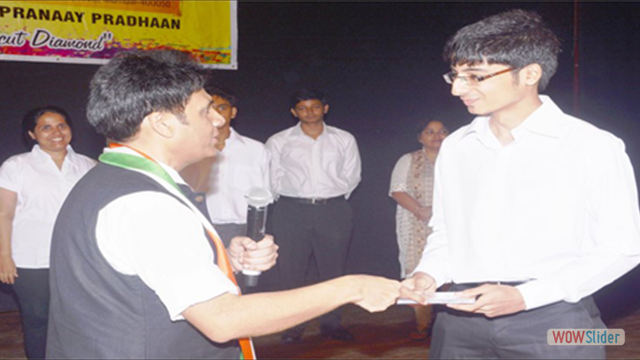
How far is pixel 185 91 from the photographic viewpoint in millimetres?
1695

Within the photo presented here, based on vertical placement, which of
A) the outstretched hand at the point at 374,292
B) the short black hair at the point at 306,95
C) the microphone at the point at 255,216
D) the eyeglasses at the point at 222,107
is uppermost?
the short black hair at the point at 306,95

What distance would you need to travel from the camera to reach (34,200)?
3.88 meters

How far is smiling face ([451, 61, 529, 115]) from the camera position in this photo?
84.1 inches

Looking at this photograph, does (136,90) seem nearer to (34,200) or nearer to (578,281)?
(578,281)

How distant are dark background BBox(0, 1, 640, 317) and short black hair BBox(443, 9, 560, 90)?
12.5 feet

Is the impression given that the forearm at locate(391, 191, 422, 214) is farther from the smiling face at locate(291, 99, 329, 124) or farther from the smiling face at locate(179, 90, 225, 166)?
the smiling face at locate(179, 90, 225, 166)

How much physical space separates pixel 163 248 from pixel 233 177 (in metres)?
3.30

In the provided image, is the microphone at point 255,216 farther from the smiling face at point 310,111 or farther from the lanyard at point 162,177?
the smiling face at point 310,111

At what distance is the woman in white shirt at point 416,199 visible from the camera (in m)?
4.86

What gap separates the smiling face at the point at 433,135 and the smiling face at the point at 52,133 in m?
2.55

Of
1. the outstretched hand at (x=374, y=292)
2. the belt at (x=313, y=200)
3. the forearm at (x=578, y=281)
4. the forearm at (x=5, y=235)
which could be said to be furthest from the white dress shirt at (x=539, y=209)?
the belt at (x=313, y=200)

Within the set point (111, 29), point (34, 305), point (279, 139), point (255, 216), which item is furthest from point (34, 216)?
point (255, 216)

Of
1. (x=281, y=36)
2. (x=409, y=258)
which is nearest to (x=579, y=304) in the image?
(x=409, y=258)

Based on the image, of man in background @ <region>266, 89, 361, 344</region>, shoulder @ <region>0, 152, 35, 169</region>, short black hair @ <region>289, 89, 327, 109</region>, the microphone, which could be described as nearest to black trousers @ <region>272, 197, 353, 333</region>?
man in background @ <region>266, 89, 361, 344</region>
